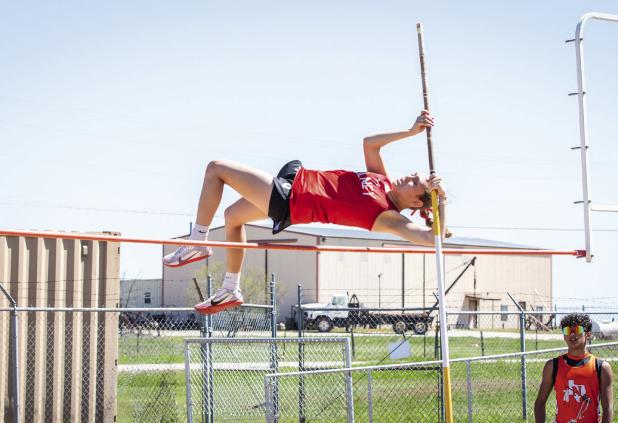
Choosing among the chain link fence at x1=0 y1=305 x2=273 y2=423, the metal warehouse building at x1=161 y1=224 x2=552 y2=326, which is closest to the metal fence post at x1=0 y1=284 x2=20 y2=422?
the chain link fence at x1=0 y1=305 x2=273 y2=423

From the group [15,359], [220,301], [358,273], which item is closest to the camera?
[220,301]

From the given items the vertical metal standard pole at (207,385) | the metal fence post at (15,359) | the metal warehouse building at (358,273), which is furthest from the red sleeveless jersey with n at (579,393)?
the metal warehouse building at (358,273)

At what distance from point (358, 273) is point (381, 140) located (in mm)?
38928

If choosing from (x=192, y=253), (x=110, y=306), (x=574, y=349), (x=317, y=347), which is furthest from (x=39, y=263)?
(x=574, y=349)

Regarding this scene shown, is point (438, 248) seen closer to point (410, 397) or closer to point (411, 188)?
point (411, 188)

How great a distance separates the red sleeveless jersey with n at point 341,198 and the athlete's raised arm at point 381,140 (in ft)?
0.35

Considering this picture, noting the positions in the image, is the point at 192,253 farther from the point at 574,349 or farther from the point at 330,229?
the point at 330,229

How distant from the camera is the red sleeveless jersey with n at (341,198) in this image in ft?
20.7

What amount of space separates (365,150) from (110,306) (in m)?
6.18

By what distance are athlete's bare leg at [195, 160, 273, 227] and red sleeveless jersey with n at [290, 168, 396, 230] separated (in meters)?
0.20

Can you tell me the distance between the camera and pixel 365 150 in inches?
256

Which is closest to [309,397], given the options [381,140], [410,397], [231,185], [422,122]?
[410,397]

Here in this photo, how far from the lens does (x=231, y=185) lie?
21.1ft

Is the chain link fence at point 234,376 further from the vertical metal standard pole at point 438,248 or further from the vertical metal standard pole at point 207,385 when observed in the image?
the vertical metal standard pole at point 438,248
